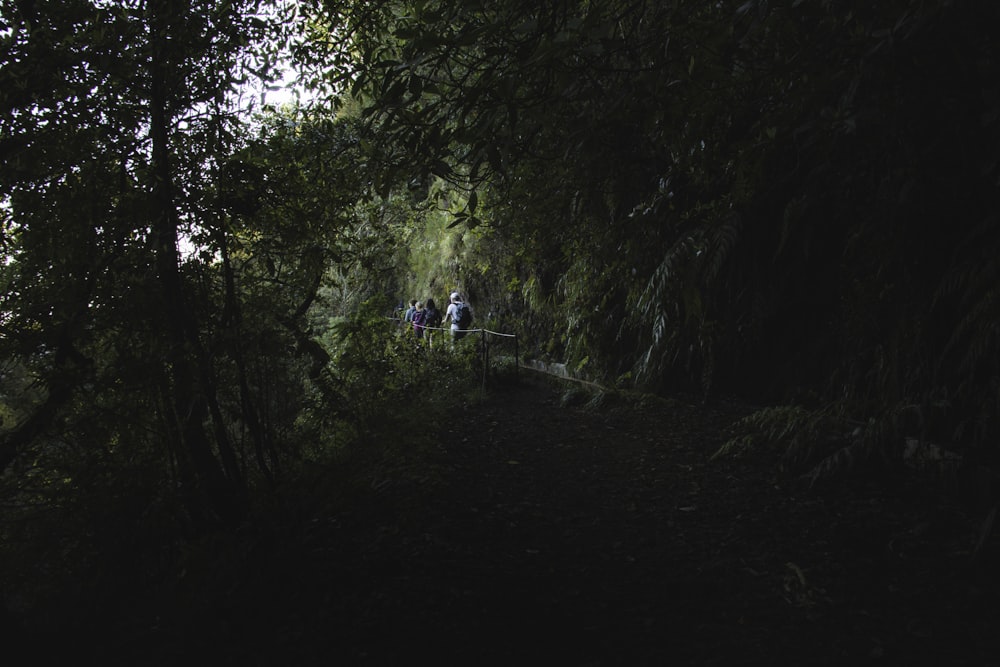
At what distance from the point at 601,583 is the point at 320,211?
3169mm

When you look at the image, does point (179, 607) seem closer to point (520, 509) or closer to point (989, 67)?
point (520, 509)

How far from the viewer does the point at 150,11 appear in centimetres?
361

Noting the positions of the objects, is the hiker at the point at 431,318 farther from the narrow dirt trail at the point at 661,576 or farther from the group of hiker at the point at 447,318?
the narrow dirt trail at the point at 661,576

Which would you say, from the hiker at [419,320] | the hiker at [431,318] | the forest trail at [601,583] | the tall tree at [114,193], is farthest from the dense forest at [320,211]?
the hiker at [419,320]

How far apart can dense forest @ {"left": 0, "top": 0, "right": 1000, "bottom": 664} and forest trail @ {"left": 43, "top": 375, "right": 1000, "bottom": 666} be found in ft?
1.49

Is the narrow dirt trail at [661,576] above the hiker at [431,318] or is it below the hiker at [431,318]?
below

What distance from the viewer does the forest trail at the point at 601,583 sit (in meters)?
2.88

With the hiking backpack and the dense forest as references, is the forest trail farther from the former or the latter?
the hiking backpack

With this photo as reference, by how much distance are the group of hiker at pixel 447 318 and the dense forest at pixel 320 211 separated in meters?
6.50

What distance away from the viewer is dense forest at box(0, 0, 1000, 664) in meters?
3.31

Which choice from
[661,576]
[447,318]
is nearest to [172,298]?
[661,576]

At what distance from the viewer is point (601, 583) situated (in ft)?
11.6

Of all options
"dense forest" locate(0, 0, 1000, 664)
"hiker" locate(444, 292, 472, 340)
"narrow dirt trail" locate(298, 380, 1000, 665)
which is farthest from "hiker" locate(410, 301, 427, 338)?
"narrow dirt trail" locate(298, 380, 1000, 665)

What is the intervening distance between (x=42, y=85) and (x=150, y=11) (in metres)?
0.69
